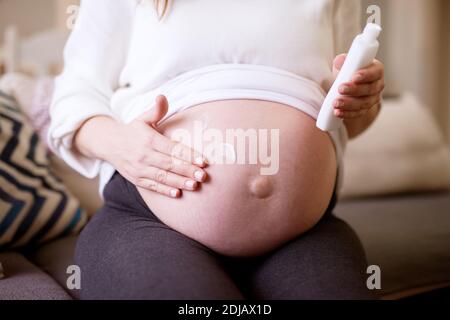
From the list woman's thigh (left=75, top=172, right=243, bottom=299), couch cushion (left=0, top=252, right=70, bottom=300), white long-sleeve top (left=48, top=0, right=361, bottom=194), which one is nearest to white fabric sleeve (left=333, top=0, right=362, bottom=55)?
white long-sleeve top (left=48, top=0, right=361, bottom=194)

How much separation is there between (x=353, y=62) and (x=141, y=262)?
1.06 feet

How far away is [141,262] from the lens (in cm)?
57

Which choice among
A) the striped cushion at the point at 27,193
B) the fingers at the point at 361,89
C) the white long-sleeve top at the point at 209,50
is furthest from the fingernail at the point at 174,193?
the striped cushion at the point at 27,193

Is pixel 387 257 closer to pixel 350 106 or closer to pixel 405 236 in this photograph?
pixel 405 236

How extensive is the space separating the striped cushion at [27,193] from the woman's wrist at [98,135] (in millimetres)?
262

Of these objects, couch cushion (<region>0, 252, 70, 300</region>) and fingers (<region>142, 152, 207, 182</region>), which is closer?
fingers (<region>142, 152, 207, 182</region>)

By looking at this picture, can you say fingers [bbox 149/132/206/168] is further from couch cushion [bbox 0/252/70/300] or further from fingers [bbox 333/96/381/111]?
couch cushion [bbox 0/252/70/300]

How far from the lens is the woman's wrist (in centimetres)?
68

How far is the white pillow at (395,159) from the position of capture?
136 cm

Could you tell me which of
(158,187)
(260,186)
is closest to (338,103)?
(260,186)

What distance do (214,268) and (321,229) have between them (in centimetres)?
18

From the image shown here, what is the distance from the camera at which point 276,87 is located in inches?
25.6

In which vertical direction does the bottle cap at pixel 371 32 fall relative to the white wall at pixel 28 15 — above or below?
below

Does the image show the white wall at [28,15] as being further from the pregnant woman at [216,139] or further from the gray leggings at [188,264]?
the gray leggings at [188,264]
